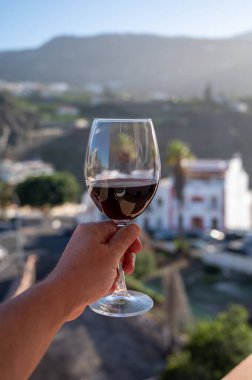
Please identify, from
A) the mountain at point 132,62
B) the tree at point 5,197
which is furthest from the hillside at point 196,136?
the mountain at point 132,62

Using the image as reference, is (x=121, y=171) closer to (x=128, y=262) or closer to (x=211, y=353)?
(x=128, y=262)

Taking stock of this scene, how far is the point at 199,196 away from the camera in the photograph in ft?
52.7

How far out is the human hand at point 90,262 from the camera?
59 cm

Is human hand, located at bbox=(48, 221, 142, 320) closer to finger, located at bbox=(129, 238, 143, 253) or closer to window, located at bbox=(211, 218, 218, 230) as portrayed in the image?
finger, located at bbox=(129, 238, 143, 253)

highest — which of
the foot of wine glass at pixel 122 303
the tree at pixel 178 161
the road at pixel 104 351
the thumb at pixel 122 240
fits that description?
the thumb at pixel 122 240

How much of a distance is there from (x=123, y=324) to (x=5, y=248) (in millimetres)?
5702

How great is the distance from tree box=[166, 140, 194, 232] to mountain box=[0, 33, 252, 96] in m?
52.6

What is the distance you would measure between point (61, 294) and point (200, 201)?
15.8 meters

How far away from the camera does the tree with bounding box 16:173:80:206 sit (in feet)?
58.6

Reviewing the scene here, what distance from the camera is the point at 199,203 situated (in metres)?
16.2

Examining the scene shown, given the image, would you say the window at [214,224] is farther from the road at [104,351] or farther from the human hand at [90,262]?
the human hand at [90,262]

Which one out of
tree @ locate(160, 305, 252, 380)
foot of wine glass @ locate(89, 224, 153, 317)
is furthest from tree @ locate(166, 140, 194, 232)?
foot of wine glass @ locate(89, 224, 153, 317)

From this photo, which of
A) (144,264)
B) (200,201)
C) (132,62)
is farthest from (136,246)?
(132,62)

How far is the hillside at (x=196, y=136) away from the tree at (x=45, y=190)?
14.0 m
